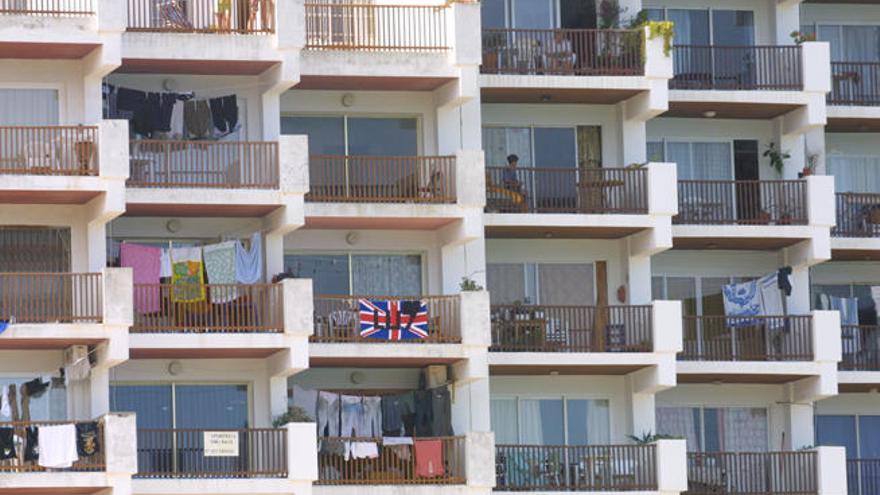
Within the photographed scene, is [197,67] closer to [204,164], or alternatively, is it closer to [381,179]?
[204,164]

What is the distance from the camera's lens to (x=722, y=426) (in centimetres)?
8706

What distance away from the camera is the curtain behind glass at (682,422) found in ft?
285

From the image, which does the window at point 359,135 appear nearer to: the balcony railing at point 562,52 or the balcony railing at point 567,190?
the balcony railing at point 567,190

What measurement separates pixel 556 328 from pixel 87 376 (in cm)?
1166

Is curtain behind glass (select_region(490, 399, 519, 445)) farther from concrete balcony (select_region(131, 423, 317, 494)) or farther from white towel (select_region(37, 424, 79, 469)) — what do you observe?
white towel (select_region(37, 424, 79, 469))

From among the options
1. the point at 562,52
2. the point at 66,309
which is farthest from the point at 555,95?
the point at 66,309

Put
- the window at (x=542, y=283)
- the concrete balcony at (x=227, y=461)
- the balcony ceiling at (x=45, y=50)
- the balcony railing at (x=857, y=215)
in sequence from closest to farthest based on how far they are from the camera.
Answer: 1. the concrete balcony at (x=227, y=461)
2. the balcony ceiling at (x=45, y=50)
3. the window at (x=542, y=283)
4. the balcony railing at (x=857, y=215)

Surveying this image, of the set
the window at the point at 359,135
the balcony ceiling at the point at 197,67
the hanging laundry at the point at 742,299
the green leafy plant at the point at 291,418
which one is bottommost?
the green leafy plant at the point at 291,418

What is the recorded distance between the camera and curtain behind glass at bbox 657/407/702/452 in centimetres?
8681

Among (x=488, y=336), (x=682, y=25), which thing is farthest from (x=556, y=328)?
(x=682, y=25)

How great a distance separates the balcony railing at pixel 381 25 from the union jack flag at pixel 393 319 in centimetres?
604

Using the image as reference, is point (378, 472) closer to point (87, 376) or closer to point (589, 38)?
point (87, 376)

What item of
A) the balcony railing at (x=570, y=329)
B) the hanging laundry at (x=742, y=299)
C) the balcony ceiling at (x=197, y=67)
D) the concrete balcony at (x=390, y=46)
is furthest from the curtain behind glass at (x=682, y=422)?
the balcony ceiling at (x=197, y=67)

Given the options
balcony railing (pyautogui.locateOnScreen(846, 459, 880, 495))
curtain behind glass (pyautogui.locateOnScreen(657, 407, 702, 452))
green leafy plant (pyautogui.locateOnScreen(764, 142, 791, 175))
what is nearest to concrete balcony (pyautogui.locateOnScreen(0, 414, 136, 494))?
curtain behind glass (pyautogui.locateOnScreen(657, 407, 702, 452))
